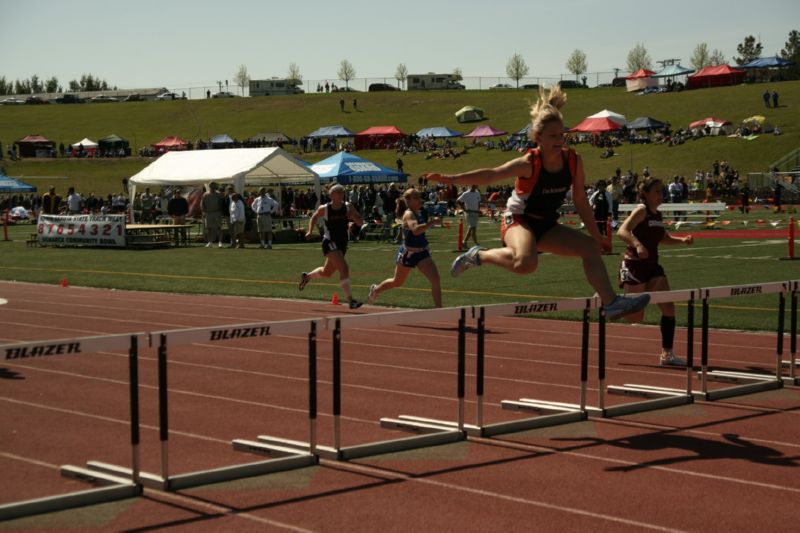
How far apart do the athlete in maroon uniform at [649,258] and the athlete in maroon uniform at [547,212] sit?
3.16 meters

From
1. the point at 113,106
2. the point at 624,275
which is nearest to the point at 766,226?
the point at 624,275

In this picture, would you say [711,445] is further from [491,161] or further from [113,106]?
[113,106]

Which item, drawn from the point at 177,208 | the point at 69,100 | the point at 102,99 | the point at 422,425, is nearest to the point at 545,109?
the point at 422,425

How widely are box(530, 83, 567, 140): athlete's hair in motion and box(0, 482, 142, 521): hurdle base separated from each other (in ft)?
12.6

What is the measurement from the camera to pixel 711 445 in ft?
27.0

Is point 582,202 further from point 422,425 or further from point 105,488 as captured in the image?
point 105,488

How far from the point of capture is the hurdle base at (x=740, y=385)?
395 inches

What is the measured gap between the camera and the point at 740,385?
415 inches

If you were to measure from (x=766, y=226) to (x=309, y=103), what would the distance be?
265 ft

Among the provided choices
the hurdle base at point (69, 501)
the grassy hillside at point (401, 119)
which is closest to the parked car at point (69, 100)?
the grassy hillside at point (401, 119)

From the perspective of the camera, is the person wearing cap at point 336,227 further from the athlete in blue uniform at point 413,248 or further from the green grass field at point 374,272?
the green grass field at point 374,272

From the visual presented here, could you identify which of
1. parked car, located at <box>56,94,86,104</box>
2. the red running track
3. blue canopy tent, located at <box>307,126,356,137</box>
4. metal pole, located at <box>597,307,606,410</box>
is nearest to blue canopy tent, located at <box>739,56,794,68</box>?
blue canopy tent, located at <box>307,126,356,137</box>

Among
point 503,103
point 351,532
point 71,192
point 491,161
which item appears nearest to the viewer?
point 351,532

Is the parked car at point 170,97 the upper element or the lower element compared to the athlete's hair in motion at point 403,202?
upper
